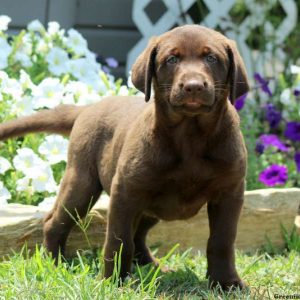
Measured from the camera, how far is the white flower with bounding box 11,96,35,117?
5.26 metres

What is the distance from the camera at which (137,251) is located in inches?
175

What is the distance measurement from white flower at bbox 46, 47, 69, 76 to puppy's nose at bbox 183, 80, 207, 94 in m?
2.82

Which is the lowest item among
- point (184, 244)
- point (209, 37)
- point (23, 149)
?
point (184, 244)

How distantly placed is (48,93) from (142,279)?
199cm

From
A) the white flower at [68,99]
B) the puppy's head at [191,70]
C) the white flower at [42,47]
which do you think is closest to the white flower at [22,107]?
the white flower at [68,99]

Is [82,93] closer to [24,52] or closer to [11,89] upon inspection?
[11,89]

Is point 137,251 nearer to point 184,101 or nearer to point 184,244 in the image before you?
point 184,244

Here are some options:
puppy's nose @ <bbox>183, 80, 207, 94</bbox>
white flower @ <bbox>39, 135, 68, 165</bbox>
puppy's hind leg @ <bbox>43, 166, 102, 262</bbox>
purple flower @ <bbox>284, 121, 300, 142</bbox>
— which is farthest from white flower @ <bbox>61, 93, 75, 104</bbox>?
puppy's nose @ <bbox>183, 80, 207, 94</bbox>

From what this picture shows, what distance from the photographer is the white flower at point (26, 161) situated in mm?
4891

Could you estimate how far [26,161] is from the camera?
16.2 ft

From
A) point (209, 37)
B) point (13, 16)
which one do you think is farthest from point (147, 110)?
point (13, 16)

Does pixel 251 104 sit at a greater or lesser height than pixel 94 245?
greater

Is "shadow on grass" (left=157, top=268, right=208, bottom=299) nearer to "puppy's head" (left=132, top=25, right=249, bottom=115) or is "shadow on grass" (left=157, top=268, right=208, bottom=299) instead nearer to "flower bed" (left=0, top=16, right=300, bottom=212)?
"puppy's head" (left=132, top=25, right=249, bottom=115)

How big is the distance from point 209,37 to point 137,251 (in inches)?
55.1
